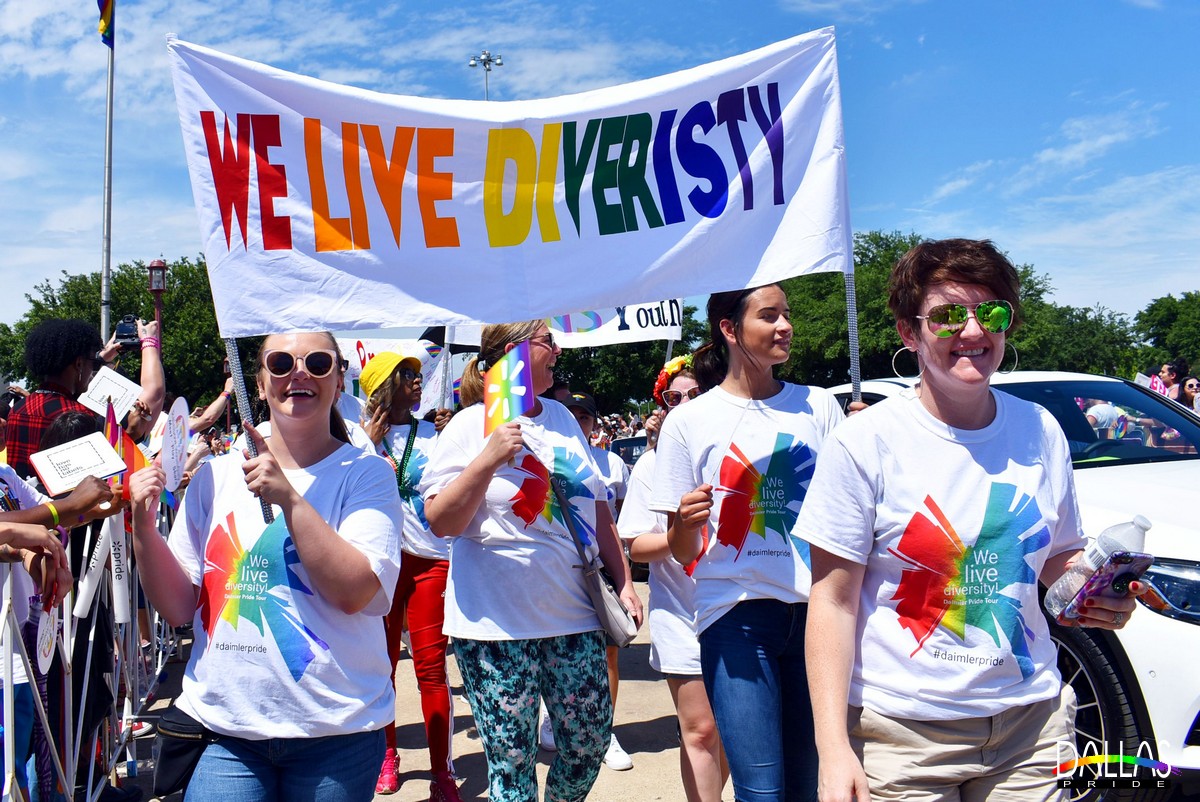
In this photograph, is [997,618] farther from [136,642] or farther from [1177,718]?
→ [136,642]

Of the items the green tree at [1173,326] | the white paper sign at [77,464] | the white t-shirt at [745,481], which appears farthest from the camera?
the green tree at [1173,326]

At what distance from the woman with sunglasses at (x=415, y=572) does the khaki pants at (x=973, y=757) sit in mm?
2661

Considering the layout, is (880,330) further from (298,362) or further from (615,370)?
(298,362)

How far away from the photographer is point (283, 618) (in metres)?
2.64

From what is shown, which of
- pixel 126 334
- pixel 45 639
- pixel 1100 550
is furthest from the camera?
pixel 126 334

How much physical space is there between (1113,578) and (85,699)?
396cm

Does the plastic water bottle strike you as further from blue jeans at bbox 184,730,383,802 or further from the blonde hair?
the blonde hair

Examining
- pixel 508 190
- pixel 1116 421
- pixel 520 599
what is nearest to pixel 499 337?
pixel 508 190

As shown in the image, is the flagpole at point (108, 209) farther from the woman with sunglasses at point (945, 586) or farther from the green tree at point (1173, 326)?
the green tree at point (1173, 326)

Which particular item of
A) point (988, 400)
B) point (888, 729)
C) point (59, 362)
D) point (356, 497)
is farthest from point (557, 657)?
point (59, 362)

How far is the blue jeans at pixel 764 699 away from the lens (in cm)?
308

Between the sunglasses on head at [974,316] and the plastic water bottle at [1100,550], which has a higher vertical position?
the sunglasses on head at [974,316]

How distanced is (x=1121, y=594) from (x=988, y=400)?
53 cm

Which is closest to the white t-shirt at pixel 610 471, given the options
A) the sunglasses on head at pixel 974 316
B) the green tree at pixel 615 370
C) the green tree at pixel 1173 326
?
the sunglasses on head at pixel 974 316
